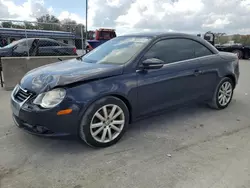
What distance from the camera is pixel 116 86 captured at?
310 centimetres

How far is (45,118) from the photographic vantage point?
278cm

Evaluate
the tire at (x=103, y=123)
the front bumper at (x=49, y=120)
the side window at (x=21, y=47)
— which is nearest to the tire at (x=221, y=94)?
the tire at (x=103, y=123)

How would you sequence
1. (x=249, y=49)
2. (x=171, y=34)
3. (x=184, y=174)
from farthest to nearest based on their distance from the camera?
1. (x=249, y=49)
2. (x=171, y=34)
3. (x=184, y=174)

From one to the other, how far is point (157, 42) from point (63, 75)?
157cm

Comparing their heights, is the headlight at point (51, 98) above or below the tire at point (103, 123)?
above

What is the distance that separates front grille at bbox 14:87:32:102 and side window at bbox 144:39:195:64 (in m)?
1.72

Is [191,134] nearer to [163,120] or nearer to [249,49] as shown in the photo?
[163,120]

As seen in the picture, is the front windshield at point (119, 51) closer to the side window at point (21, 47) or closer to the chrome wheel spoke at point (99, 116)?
the chrome wheel spoke at point (99, 116)

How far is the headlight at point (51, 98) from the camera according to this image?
2799 millimetres

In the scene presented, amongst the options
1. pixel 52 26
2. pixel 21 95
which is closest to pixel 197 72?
pixel 21 95

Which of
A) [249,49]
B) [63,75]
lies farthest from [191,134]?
[249,49]

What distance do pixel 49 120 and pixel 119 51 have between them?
161 cm

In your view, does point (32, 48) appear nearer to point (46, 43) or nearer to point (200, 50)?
point (46, 43)

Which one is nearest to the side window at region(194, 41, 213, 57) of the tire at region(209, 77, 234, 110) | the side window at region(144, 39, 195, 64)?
the side window at region(144, 39, 195, 64)
